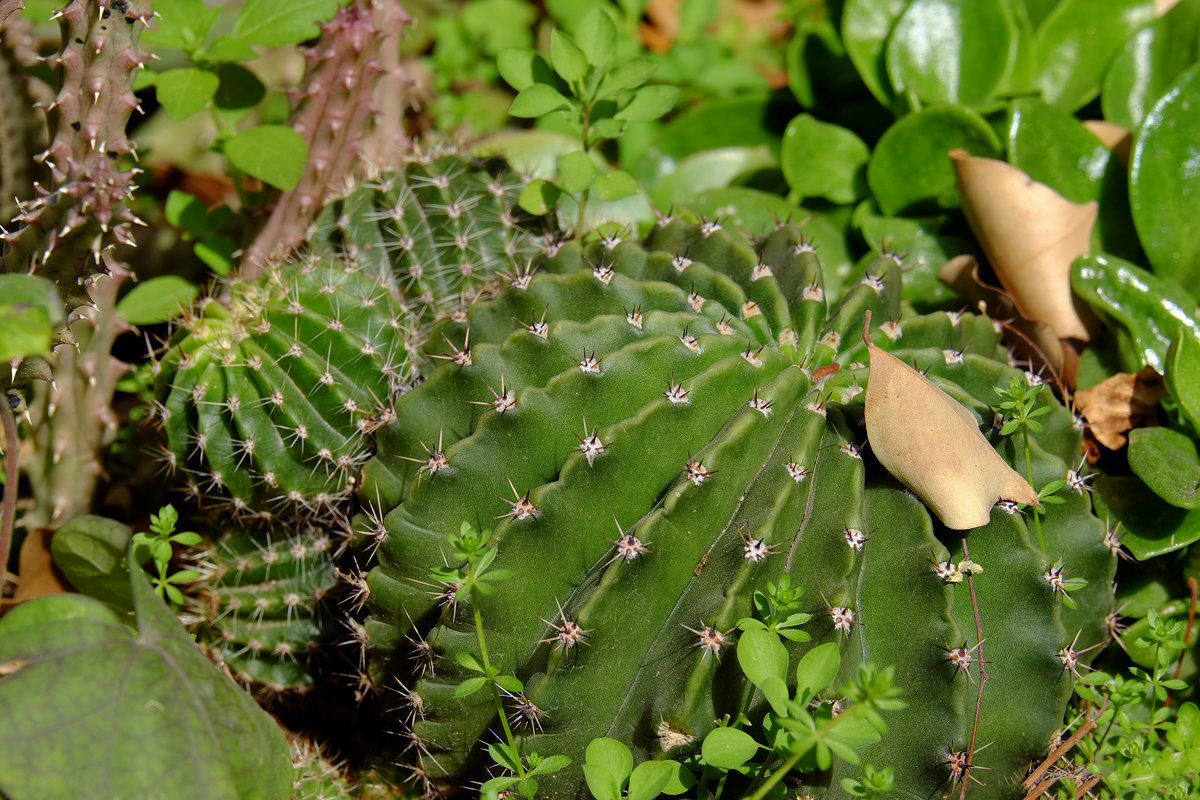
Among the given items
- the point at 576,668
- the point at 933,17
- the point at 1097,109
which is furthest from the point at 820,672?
the point at 1097,109

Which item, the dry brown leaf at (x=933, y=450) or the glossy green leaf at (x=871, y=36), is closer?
the dry brown leaf at (x=933, y=450)

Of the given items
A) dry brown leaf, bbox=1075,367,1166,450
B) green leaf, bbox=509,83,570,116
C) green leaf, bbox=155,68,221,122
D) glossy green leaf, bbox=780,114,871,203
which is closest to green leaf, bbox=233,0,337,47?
green leaf, bbox=155,68,221,122

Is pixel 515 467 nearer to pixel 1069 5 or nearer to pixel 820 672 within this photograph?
pixel 820 672

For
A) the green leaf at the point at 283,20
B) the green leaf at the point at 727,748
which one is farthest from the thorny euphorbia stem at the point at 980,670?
the green leaf at the point at 283,20

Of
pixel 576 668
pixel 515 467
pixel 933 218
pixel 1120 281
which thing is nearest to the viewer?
pixel 576 668

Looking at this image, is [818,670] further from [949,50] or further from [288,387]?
[949,50]

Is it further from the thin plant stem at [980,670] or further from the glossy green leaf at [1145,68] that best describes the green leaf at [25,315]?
the glossy green leaf at [1145,68]
